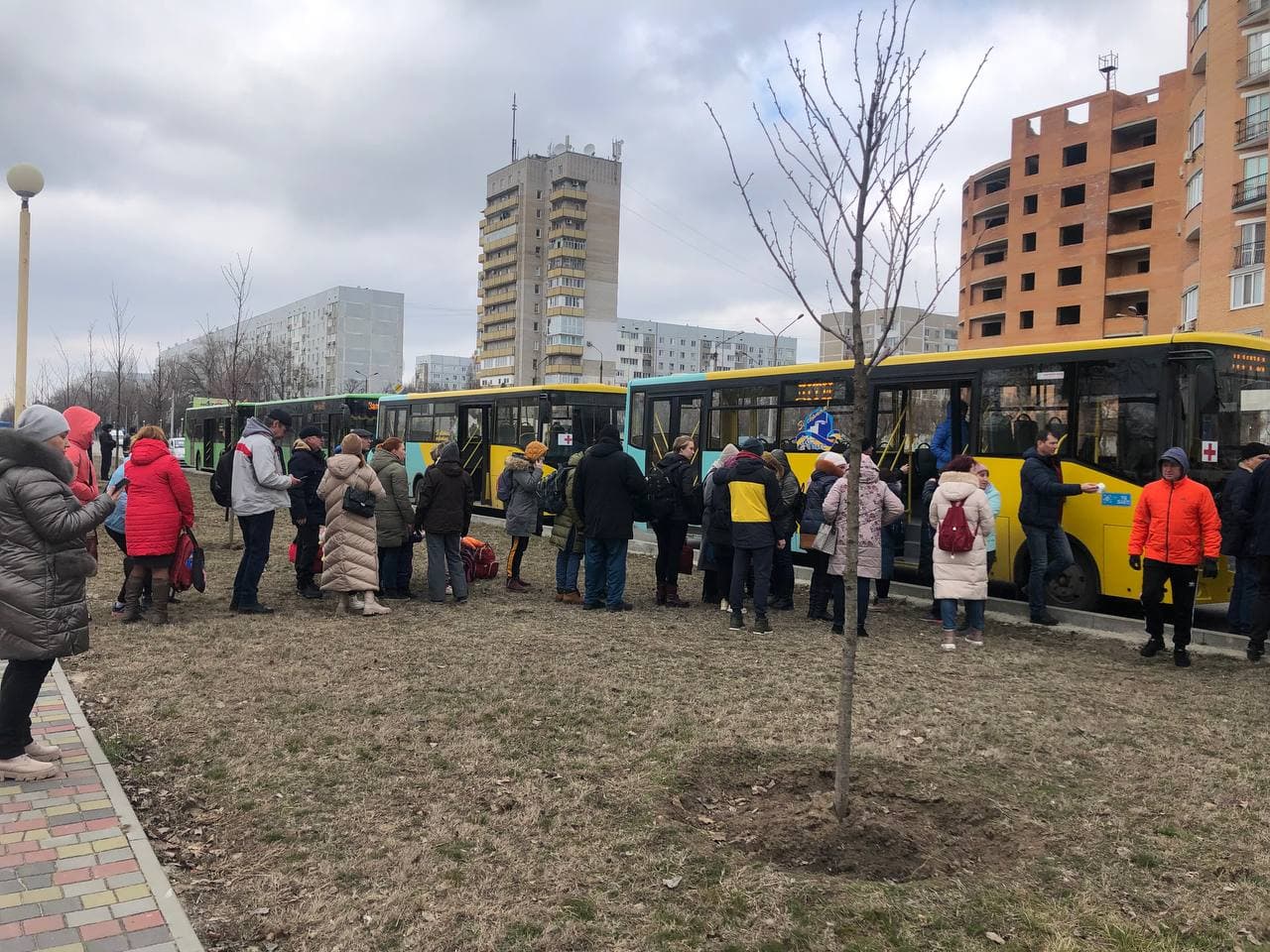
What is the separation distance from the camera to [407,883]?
3740 millimetres

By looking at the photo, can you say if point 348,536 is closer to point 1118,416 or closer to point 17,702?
point 17,702

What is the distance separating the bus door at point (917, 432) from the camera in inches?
447

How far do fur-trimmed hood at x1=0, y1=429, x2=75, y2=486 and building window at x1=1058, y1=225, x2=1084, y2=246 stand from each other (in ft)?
203

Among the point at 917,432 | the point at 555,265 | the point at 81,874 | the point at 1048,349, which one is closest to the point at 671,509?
the point at 917,432

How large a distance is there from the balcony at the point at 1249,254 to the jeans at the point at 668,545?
31.3 m

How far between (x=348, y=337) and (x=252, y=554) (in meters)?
120

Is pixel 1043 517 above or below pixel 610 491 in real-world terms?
below

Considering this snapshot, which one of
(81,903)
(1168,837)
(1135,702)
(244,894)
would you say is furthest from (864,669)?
(81,903)

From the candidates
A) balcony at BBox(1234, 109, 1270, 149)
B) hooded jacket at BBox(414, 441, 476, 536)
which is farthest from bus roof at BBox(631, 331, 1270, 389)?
balcony at BBox(1234, 109, 1270, 149)

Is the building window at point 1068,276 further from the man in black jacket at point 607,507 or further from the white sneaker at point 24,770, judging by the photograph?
the white sneaker at point 24,770

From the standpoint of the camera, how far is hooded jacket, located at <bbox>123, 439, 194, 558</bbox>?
8227mm

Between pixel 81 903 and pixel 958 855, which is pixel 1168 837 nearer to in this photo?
pixel 958 855

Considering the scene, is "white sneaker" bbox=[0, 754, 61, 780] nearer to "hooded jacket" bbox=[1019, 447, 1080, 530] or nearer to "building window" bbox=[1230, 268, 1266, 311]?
"hooded jacket" bbox=[1019, 447, 1080, 530]

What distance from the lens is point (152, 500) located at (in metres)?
8.27
